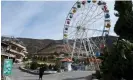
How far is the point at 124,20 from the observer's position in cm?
1231

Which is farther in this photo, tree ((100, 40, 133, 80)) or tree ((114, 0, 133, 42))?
tree ((114, 0, 133, 42))

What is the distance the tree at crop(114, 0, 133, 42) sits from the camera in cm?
1222

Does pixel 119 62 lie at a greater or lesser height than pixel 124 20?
lesser

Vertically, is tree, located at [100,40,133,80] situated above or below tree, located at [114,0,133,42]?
below

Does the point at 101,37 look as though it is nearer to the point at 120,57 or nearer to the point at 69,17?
the point at 69,17

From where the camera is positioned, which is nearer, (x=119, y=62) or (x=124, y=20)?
(x=119, y=62)

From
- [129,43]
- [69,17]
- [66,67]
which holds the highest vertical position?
[69,17]

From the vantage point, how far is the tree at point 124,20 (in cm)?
1222

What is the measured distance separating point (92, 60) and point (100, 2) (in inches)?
315

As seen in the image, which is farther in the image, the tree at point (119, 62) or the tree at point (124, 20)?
the tree at point (124, 20)

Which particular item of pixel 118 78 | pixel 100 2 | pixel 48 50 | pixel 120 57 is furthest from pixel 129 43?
pixel 48 50

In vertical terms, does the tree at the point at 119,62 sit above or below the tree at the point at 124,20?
below

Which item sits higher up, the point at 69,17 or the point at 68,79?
the point at 69,17

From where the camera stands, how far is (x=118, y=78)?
11.7 meters
